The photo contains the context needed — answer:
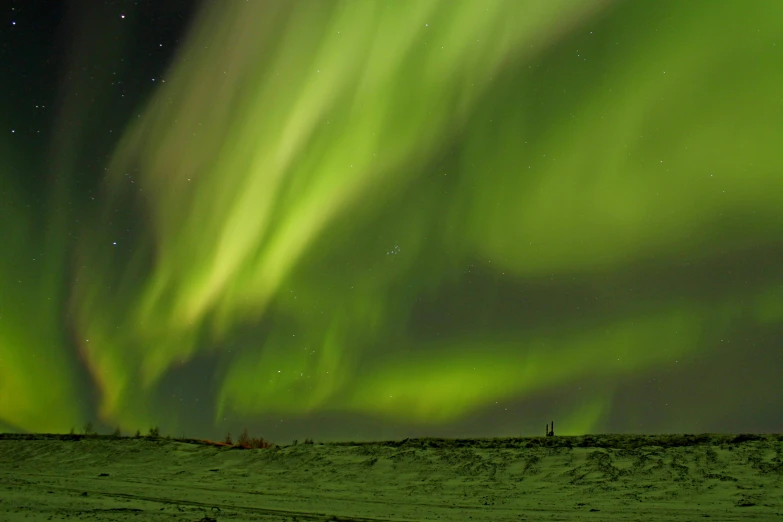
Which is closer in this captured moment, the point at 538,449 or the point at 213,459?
the point at 538,449

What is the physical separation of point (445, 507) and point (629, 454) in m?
8.13

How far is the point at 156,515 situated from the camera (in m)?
12.4

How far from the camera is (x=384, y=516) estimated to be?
43.2 ft

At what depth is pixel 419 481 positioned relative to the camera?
1938cm

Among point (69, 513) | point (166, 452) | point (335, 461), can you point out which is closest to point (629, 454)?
point (335, 461)

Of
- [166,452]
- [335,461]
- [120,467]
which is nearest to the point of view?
[335,461]

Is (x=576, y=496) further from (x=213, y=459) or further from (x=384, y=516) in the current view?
(x=213, y=459)

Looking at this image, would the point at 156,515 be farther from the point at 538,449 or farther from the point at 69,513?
the point at 538,449

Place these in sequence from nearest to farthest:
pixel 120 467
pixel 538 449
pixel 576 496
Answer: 1. pixel 576 496
2. pixel 538 449
3. pixel 120 467

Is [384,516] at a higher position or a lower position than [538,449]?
lower

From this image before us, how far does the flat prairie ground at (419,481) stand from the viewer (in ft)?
44.4

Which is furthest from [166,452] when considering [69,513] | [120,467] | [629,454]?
[629,454]

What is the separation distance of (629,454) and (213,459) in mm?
15604

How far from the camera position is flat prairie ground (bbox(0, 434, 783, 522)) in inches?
533
